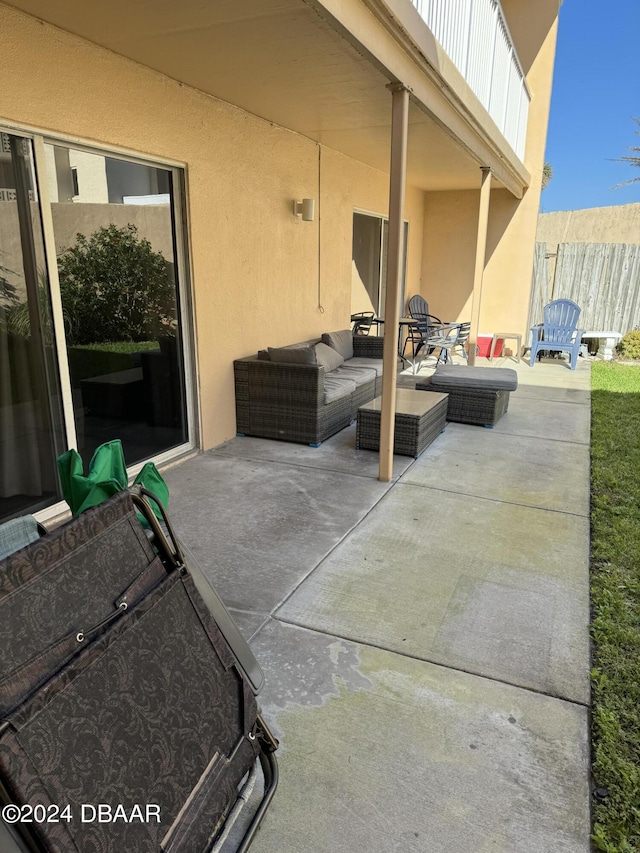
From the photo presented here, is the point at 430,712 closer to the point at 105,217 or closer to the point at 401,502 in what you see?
the point at 401,502

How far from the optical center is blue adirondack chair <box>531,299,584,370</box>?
8.61m

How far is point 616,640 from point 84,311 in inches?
131

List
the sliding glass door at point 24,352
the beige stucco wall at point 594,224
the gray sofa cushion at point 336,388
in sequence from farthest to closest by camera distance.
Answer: the beige stucco wall at point 594,224 → the gray sofa cushion at point 336,388 → the sliding glass door at point 24,352

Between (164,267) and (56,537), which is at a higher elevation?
(164,267)

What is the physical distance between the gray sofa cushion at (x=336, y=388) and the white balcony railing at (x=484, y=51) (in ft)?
8.83

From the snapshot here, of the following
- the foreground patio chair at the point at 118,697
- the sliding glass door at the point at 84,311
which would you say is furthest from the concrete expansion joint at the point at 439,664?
the sliding glass door at the point at 84,311

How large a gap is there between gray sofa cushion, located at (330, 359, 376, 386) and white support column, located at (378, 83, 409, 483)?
1.50m

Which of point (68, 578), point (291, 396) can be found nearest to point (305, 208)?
point (291, 396)

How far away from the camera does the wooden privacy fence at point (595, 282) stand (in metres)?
9.88

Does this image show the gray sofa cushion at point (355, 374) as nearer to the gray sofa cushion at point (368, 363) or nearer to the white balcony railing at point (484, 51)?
the gray sofa cushion at point (368, 363)

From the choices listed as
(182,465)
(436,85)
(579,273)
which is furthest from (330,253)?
(579,273)

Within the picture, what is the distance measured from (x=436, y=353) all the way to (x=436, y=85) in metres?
6.39

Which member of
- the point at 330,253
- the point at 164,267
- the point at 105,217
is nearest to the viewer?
the point at 105,217

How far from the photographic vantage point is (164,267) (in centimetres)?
432
